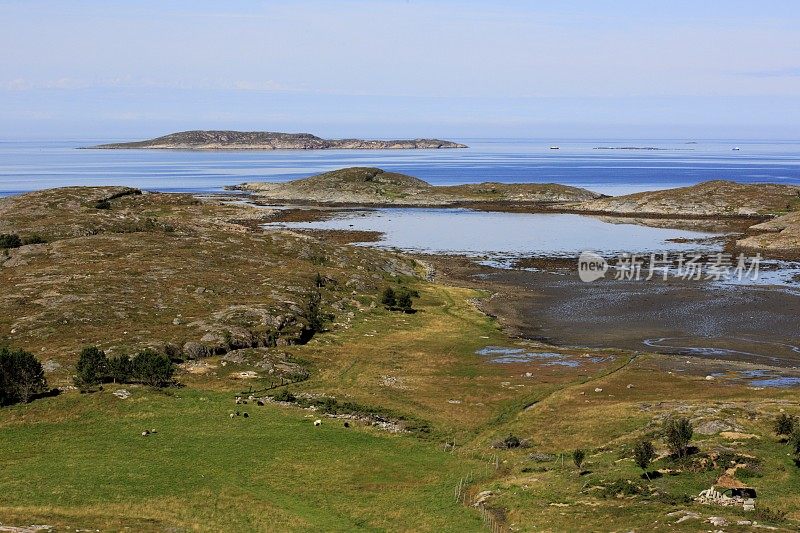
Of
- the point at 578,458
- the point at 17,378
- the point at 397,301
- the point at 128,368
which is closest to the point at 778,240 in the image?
the point at 397,301

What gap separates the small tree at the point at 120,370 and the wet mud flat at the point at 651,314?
37.6 meters

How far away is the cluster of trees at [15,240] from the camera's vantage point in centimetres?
10312

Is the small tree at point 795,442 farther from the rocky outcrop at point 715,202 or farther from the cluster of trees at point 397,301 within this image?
the rocky outcrop at point 715,202

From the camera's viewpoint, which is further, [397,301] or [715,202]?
[715,202]

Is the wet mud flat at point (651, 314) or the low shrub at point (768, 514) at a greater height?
the low shrub at point (768, 514)

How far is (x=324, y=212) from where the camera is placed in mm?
193875

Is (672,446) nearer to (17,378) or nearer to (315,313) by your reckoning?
(17,378)

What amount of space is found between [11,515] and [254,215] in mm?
147590

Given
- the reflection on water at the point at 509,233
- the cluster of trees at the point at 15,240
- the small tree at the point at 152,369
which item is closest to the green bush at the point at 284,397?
the small tree at the point at 152,369

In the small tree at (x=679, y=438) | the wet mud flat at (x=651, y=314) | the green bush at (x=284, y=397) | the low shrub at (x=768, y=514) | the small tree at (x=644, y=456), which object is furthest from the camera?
the wet mud flat at (x=651, y=314)

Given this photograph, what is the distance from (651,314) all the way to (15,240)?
77.8m

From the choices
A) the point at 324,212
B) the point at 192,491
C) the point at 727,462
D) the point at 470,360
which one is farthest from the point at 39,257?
the point at 324,212

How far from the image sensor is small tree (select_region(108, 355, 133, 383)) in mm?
56938

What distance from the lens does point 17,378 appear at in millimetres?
50938
